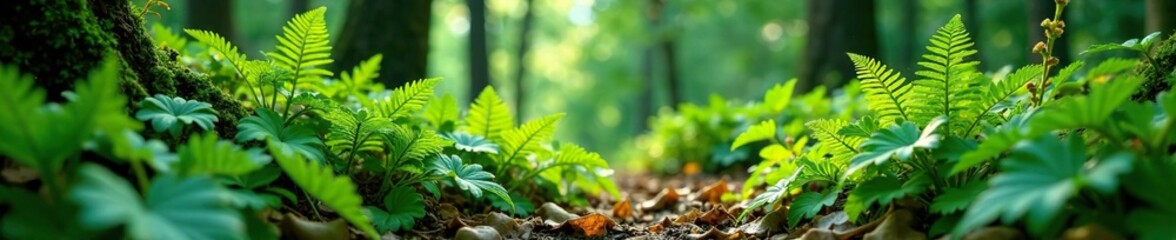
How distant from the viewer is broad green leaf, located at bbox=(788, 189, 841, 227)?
97.0 inches

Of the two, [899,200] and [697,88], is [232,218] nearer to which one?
[899,200]

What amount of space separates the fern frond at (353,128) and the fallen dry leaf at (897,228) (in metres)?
1.55

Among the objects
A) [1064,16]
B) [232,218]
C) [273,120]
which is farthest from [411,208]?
[1064,16]

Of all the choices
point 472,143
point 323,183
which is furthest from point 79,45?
point 472,143

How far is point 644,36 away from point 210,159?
12.5 metres

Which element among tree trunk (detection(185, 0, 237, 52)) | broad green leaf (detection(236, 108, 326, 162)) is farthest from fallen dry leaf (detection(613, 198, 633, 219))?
tree trunk (detection(185, 0, 237, 52))

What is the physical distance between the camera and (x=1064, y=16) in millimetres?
6117

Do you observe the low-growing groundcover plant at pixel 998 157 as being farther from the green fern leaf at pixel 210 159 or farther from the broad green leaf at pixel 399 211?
the green fern leaf at pixel 210 159

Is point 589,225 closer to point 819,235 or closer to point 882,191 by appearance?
point 819,235

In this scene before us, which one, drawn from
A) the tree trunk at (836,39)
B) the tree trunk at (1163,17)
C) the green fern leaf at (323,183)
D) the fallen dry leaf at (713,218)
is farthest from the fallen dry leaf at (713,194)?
the tree trunk at (836,39)

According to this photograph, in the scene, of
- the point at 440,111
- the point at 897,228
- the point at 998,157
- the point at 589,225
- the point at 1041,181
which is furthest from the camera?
A: the point at 440,111

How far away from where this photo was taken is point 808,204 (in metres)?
2.53

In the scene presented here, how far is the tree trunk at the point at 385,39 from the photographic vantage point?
16.7 feet

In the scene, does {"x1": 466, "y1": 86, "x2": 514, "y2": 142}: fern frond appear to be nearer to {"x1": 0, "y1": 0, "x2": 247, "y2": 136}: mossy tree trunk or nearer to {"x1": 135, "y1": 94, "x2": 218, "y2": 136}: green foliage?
{"x1": 0, "y1": 0, "x2": 247, "y2": 136}: mossy tree trunk
